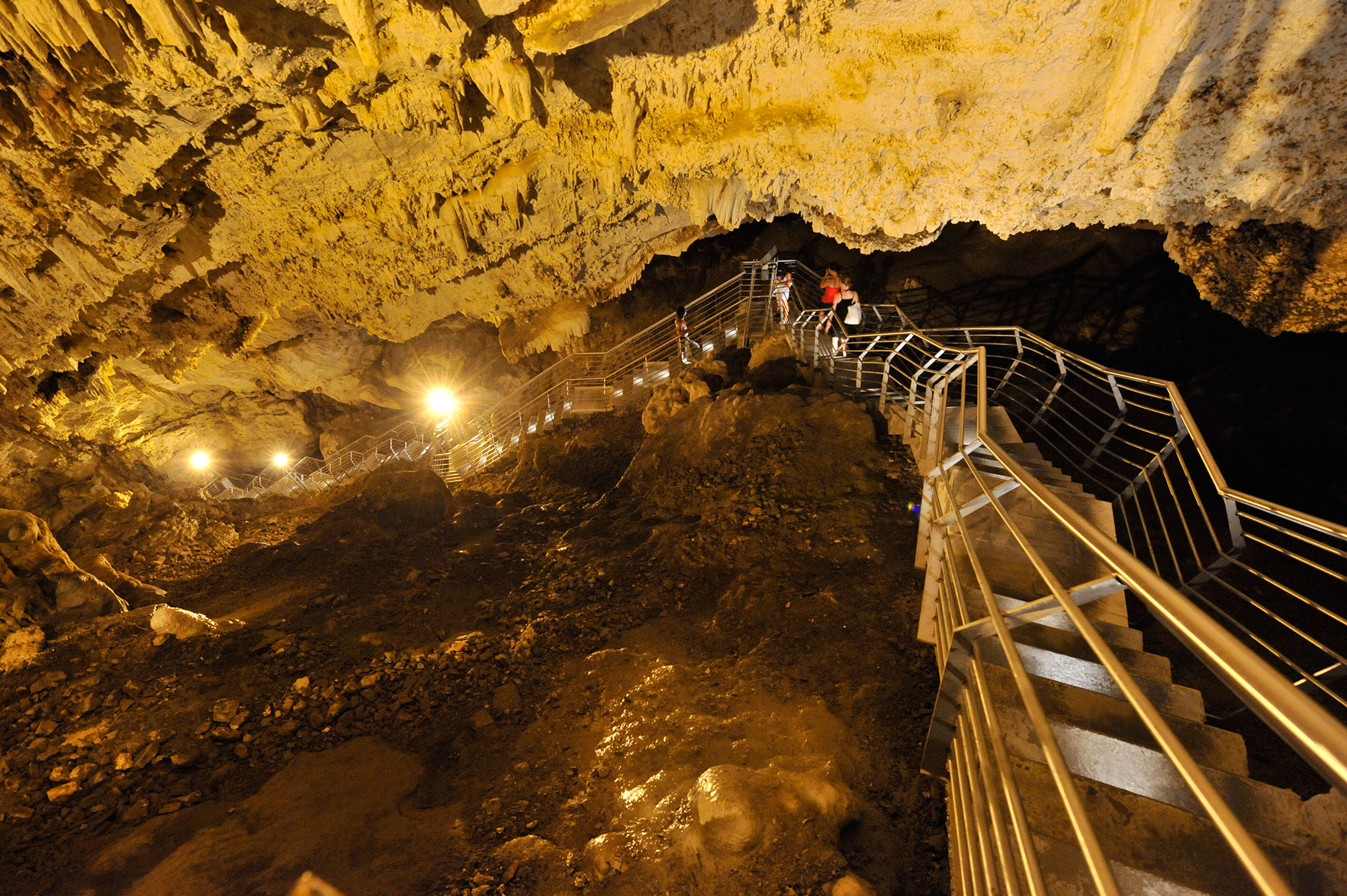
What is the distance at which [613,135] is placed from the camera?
21.2ft

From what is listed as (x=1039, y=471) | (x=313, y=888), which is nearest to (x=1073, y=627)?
(x=1039, y=471)

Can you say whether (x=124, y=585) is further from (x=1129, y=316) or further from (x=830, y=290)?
(x=1129, y=316)

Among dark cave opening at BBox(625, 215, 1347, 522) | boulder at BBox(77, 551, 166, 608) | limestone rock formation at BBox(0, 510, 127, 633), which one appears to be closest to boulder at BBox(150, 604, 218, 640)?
limestone rock formation at BBox(0, 510, 127, 633)

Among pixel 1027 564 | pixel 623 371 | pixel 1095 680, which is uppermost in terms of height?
pixel 623 371

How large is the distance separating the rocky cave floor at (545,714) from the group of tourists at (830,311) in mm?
2929

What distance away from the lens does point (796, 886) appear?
2.35 m

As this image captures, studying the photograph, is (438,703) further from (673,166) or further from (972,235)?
(972,235)

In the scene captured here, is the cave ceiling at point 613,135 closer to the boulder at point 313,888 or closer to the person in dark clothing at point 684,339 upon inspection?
the person in dark clothing at point 684,339

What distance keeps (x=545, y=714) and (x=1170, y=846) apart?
10.5 feet

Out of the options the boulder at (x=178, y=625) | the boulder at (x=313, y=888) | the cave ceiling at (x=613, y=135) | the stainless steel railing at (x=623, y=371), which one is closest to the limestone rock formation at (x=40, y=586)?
the boulder at (x=178, y=625)

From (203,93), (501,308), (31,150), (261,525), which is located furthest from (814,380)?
(261,525)

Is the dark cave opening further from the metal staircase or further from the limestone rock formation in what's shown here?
the limestone rock formation

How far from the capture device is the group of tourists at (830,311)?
29.7ft

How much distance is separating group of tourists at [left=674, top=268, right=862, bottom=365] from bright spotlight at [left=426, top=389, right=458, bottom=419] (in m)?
8.04
